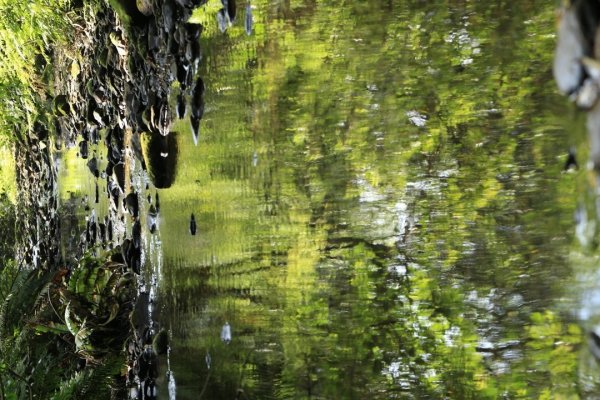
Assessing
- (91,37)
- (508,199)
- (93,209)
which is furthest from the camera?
(93,209)

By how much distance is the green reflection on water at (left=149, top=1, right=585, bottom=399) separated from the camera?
1.62 meters

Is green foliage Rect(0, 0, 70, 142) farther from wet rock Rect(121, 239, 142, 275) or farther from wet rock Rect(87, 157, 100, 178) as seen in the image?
wet rock Rect(121, 239, 142, 275)

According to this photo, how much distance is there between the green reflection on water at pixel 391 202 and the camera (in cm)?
162

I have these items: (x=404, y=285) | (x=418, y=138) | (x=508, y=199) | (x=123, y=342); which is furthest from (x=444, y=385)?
(x=123, y=342)

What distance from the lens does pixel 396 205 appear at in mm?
1885

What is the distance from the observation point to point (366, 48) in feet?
6.33

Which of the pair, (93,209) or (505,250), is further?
(93,209)

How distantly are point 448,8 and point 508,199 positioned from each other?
0.61 metres

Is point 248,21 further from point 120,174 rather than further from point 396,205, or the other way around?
point 120,174

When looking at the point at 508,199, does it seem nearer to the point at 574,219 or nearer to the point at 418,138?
the point at 574,219

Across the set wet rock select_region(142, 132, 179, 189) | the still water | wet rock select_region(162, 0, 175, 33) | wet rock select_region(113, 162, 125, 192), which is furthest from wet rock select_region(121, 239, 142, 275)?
wet rock select_region(162, 0, 175, 33)

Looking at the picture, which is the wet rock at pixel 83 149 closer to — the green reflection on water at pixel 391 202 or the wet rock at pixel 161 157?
the wet rock at pixel 161 157

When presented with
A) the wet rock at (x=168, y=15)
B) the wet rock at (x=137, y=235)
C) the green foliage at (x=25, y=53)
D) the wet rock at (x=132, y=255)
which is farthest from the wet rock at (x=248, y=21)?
the green foliage at (x=25, y=53)

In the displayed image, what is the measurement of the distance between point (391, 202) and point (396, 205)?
2cm
